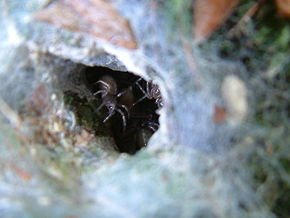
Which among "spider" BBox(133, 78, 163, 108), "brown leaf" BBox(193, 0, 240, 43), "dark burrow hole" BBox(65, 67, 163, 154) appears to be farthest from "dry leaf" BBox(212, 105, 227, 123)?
"spider" BBox(133, 78, 163, 108)

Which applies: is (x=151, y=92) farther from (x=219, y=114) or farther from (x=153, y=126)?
(x=219, y=114)

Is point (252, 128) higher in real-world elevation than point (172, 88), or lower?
lower

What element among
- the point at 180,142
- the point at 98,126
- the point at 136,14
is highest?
the point at 98,126

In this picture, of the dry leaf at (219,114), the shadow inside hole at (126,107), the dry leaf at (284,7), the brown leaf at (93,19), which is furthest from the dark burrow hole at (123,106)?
the dry leaf at (284,7)

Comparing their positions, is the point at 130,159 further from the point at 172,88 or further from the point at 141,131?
the point at 141,131

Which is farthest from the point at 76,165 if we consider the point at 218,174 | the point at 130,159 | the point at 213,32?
the point at 213,32

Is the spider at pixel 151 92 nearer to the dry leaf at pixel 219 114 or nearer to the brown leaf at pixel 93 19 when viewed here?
the brown leaf at pixel 93 19

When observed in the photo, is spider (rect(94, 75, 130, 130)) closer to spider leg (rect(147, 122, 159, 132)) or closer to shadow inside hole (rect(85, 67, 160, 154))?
shadow inside hole (rect(85, 67, 160, 154))
